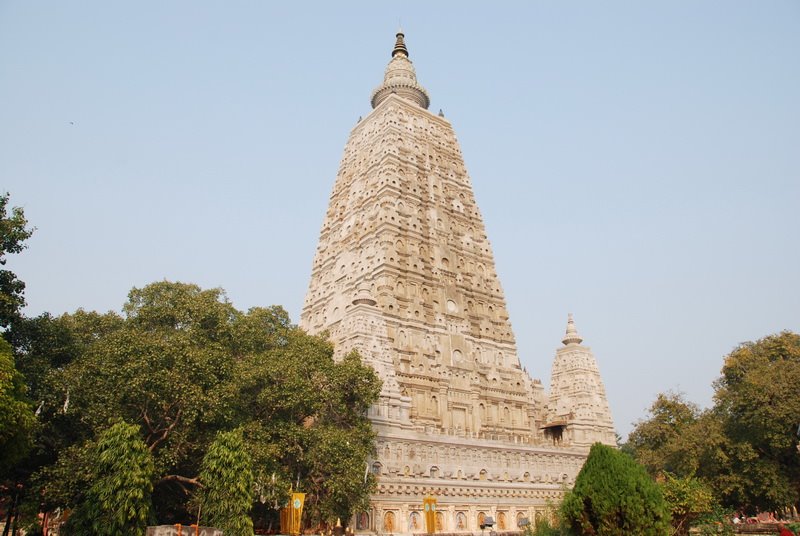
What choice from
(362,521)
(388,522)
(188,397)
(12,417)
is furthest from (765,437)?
(12,417)

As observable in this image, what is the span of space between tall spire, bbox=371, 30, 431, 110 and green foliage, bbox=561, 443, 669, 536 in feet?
134

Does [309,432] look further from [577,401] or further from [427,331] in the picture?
[577,401]

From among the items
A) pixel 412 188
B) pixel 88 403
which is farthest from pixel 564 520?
pixel 412 188

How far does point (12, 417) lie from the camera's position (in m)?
20.5

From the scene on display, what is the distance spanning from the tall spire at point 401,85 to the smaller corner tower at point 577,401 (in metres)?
24.8

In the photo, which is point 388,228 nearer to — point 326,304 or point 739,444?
point 326,304

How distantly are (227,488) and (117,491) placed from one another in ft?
12.4

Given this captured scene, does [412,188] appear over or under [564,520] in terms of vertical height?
over

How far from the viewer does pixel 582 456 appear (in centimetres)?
4347

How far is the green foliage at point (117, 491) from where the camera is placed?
2073 cm

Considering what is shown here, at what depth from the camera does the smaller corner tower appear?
47031 millimetres

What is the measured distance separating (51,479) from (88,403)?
3.13m

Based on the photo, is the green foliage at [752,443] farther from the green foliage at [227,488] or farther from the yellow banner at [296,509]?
the green foliage at [227,488]

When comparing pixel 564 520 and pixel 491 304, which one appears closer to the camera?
pixel 564 520
